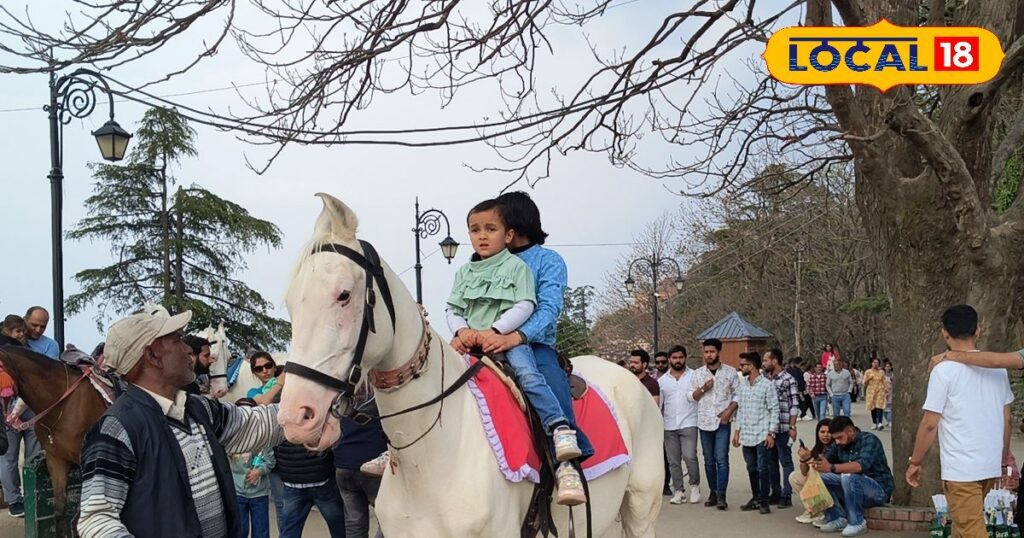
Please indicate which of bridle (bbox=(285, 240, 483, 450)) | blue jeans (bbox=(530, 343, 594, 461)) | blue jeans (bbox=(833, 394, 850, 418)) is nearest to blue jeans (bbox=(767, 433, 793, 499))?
blue jeans (bbox=(530, 343, 594, 461))

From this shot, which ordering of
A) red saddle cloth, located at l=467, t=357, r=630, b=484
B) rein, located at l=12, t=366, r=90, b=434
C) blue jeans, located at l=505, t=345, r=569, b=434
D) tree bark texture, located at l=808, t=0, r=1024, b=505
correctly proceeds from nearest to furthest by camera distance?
red saddle cloth, located at l=467, t=357, r=630, b=484 → blue jeans, located at l=505, t=345, r=569, b=434 → rein, located at l=12, t=366, r=90, b=434 → tree bark texture, located at l=808, t=0, r=1024, b=505

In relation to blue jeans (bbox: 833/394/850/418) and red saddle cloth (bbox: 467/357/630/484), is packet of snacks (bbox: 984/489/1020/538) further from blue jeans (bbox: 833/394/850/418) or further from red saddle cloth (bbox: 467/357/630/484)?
blue jeans (bbox: 833/394/850/418)

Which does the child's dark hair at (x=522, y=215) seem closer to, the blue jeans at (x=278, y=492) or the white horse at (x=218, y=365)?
the blue jeans at (x=278, y=492)

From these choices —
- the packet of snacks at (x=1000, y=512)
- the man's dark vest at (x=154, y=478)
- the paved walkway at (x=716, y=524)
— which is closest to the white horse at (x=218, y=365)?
the paved walkway at (x=716, y=524)

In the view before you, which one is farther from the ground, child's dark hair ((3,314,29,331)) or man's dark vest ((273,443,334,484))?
child's dark hair ((3,314,29,331))

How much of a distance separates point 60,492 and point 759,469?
800 centimetres

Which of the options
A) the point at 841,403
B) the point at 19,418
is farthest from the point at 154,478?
the point at 841,403

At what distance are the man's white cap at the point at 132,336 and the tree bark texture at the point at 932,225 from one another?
6144 mm

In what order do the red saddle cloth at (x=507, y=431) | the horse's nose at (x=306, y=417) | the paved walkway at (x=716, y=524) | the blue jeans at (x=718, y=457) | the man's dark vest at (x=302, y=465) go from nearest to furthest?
the horse's nose at (x=306, y=417)
the red saddle cloth at (x=507, y=431)
the man's dark vest at (x=302, y=465)
the paved walkway at (x=716, y=524)
the blue jeans at (x=718, y=457)

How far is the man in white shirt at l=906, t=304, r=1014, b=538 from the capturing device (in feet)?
19.8

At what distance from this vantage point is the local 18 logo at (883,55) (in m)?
7.45

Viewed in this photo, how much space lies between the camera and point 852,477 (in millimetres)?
9453

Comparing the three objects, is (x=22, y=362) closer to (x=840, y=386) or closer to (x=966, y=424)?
(x=966, y=424)

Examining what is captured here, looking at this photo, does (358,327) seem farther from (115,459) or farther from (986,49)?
(986,49)
